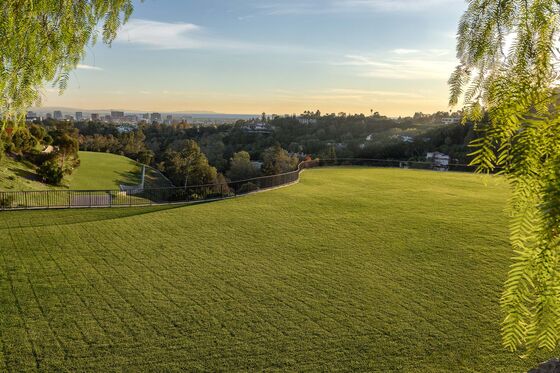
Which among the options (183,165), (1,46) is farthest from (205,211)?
(183,165)

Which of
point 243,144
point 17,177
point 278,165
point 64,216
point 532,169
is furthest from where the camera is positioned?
point 243,144

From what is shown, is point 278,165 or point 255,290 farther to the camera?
point 278,165

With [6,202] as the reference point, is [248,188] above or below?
above

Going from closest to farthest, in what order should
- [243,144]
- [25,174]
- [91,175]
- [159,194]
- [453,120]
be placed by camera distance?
[25,174], [453,120], [159,194], [91,175], [243,144]

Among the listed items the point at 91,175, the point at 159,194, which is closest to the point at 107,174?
the point at 91,175

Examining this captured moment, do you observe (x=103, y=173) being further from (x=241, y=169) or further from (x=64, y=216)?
(x=64, y=216)

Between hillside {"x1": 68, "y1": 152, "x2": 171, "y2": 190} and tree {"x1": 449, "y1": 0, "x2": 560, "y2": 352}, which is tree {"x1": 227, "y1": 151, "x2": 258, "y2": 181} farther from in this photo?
tree {"x1": 449, "y1": 0, "x2": 560, "y2": 352}

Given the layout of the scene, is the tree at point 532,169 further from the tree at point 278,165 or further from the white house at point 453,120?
the tree at point 278,165

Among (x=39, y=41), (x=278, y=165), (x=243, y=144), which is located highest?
(x=39, y=41)
